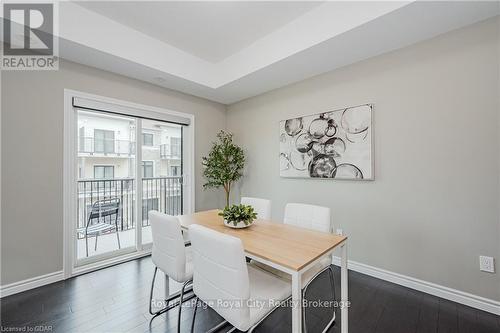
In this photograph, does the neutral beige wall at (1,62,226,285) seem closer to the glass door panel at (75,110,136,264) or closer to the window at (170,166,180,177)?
the glass door panel at (75,110,136,264)

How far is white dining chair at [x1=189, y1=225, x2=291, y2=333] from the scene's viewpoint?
1.10 meters

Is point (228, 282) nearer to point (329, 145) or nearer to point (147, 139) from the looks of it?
point (329, 145)

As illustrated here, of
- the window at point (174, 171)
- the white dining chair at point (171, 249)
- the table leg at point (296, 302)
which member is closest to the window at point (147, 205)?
the window at point (174, 171)

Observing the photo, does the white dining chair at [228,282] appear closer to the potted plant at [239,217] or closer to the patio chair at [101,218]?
the potted plant at [239,217]

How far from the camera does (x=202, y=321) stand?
1.74m

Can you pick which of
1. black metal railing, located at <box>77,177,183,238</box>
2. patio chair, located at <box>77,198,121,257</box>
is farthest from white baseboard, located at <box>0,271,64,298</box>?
black metal railing, located at <box>77,177,183,238</box>

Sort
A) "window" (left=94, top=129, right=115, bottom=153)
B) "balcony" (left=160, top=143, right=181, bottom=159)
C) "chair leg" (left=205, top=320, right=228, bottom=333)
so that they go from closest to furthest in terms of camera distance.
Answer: "chair leg" (left=205, top=320, right=228, bottom=333)
"window" (left=94, top=129, right=115, bottom=153)
"balcony" (left=160, top=143, right=181, bottom=159)

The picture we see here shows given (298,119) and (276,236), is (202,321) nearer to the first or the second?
(276,236)

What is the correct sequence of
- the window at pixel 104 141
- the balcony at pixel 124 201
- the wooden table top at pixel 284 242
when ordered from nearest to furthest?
the wooden table top at pixel 284 242 → the window at pixel 104 141 → the balcony at pixel 124 201

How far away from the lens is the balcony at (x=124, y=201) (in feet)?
9.68

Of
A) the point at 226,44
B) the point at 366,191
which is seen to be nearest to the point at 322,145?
the point at 366,191

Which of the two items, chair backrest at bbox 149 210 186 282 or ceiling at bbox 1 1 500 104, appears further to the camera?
ceiling at bbox 1 1 500 104

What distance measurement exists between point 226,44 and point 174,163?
76.6 inches

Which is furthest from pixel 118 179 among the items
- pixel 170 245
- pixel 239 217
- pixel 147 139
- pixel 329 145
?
pixel 329 145
